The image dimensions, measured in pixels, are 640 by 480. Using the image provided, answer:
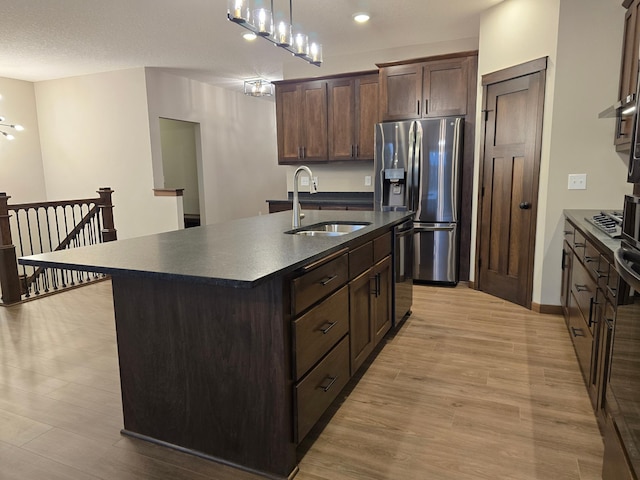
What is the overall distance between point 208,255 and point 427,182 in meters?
3.17

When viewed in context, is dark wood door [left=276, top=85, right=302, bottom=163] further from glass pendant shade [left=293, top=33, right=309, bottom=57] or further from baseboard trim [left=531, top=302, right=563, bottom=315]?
baseboard trim [left=531, top=302, right=563, bottom=315]

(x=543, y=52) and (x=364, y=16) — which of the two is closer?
(x=543, y=52)

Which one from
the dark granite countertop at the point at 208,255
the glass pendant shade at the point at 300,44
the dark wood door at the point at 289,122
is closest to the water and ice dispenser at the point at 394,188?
the dark wood door at the point at 289,122

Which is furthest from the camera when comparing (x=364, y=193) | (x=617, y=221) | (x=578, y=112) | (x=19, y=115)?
(x=19, y=115)

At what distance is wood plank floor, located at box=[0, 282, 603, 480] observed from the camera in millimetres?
1739

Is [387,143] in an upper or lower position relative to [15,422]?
upper

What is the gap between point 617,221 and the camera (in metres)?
2.35

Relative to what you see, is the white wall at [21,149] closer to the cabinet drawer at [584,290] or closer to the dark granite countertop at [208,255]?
the dark granite countertop at [208,255]

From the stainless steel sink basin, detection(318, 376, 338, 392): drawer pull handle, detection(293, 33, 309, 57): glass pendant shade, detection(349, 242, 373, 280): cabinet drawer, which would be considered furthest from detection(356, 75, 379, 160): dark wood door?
detection(318, 376, 338, 392): drawer pull handle

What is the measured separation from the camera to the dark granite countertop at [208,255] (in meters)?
1.45

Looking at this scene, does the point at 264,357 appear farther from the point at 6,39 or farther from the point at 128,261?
the point at 6,39

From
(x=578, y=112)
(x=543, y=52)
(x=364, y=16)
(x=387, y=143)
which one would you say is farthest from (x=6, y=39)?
(x=578, y=112)

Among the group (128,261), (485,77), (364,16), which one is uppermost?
(364,16)

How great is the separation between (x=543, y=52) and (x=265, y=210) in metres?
5.83
